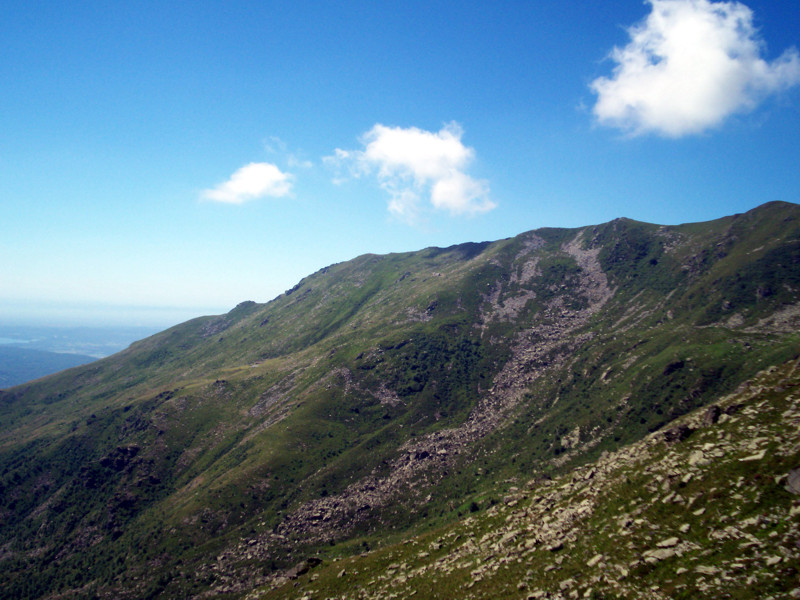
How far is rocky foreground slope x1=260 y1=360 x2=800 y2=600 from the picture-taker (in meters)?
32.6

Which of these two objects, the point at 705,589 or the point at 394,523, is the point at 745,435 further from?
the point at 394,523

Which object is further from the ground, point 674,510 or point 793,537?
point 793,537

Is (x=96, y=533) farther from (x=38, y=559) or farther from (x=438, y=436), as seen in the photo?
(x=438, y=436)

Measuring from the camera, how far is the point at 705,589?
30438 mm

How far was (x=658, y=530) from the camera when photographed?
4122cm

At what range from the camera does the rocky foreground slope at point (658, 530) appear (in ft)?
107

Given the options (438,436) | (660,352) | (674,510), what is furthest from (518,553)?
(660,352)

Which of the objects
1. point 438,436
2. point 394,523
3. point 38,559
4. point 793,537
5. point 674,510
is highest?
point 793,537

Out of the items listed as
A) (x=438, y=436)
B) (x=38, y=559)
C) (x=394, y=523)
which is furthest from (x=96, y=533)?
(x=438, y=436)

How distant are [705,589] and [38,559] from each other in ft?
815

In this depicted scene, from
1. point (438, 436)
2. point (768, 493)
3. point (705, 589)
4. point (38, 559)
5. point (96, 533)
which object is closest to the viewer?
point (705, 589)

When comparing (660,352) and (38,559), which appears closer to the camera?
(38,559)

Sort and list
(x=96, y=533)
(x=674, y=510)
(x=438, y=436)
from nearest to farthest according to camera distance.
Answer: (x=674, y=510)
(x=96, y=533)
(x=438, y=436)

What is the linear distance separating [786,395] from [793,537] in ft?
96.4
